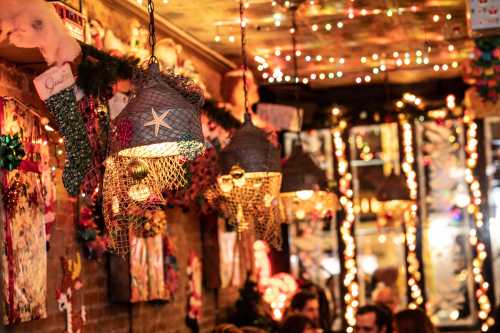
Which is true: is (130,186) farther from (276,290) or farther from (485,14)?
(276,290)

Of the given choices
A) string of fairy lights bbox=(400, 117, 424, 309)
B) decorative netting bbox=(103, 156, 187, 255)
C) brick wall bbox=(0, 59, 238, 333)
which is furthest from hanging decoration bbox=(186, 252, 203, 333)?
decorative netting bbox=(103, 156, 187, 255)

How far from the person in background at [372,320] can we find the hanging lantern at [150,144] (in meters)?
2.61

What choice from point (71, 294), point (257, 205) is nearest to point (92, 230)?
point (71, 294)

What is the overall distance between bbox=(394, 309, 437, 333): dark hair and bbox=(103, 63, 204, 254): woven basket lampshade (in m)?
2.43

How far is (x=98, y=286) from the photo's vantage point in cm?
672

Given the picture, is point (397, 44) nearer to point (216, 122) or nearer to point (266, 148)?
point (216, 122)

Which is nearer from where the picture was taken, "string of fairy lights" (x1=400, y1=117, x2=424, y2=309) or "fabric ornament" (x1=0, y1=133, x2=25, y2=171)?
"fabric ornament" (x1=0, y1=133, x2=25, y2=171)

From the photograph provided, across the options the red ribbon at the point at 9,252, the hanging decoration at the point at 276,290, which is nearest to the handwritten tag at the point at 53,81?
the red ribbon at the point at 9,252

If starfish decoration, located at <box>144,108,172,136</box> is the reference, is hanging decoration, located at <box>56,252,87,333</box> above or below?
below

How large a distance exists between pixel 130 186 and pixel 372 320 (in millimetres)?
3085

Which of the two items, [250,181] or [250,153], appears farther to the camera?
[250,181]

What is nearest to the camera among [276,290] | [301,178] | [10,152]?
[10,152]

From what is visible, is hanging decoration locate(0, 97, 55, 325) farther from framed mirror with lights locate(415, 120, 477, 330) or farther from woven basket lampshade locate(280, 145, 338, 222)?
framed mirror with lights locate(415, 120, 477, 330)

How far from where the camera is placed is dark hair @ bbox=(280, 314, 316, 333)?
7212mm
